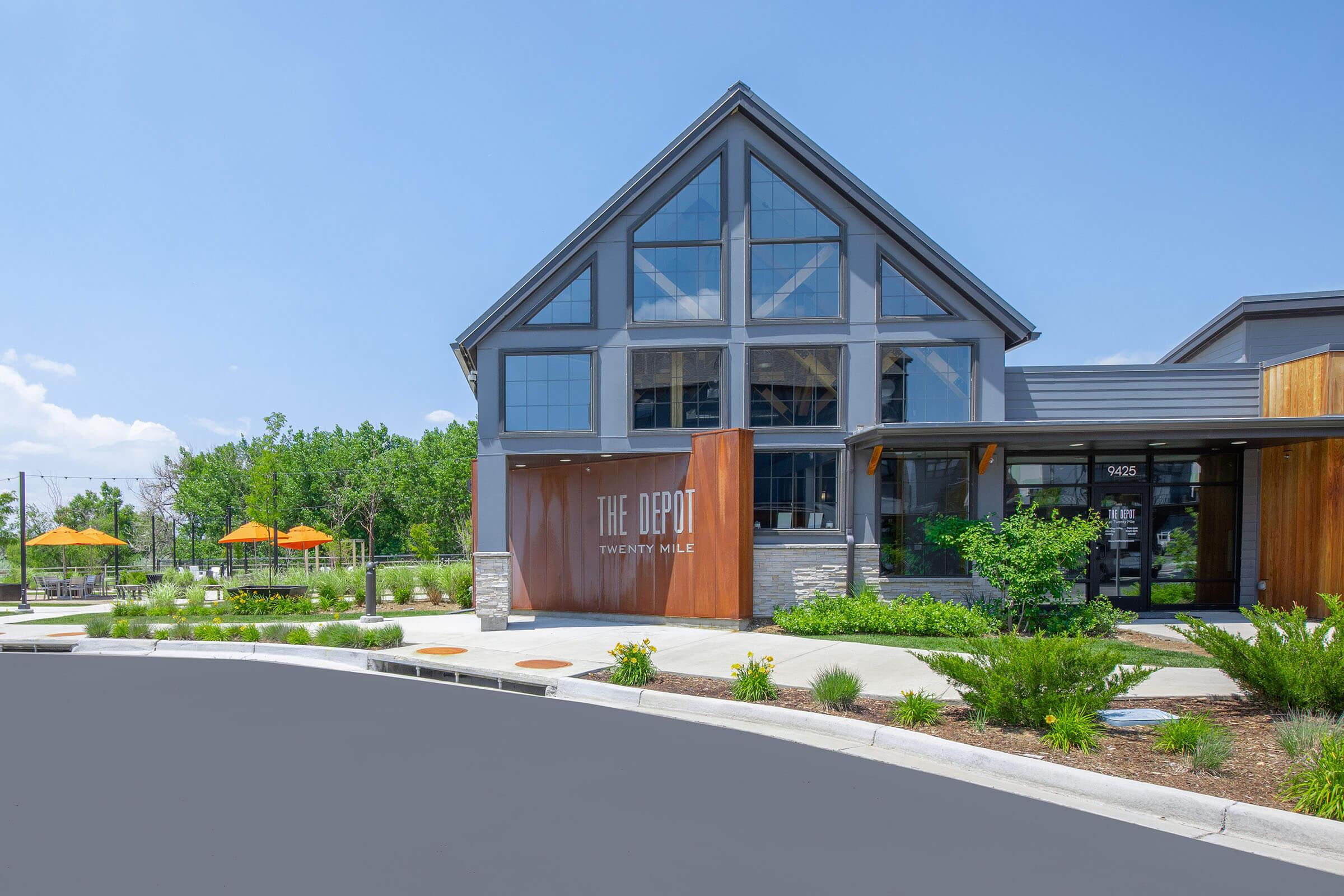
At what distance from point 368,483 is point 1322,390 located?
167 ft

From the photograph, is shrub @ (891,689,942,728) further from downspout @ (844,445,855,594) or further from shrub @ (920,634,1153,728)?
downspout @ (844,445,855,594)

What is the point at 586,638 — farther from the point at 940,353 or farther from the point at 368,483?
the point at 368,483

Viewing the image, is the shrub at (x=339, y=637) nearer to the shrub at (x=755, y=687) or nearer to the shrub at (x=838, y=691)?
the shrub at (x=755, y=687)

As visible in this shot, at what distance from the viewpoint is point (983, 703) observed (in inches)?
314

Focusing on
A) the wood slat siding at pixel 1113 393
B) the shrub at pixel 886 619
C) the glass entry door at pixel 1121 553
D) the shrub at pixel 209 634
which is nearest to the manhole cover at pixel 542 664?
the shrub at pixel 886 619

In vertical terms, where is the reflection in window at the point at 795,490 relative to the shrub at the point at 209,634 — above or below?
above

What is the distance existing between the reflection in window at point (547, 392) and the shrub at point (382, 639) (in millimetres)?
4889

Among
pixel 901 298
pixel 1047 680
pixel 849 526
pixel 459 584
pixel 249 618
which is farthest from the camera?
pixel 459 584

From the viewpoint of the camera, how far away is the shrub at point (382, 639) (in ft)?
45.5

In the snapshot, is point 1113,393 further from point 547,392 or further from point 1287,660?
point 547,392

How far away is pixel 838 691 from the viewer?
871 centimetres

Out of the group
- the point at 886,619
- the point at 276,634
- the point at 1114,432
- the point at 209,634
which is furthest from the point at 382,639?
the point at 1114,432

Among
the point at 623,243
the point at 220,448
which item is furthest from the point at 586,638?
the point at 220,448

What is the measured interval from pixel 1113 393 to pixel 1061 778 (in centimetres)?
1296
